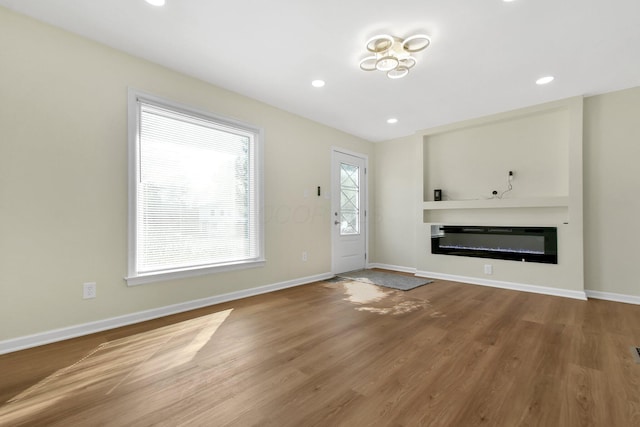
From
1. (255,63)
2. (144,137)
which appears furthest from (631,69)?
(144,137)

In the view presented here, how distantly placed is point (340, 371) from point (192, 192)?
96.0 inches

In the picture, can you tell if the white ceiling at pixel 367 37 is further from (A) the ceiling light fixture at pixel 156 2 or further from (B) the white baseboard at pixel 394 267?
(B) the white baseboard at pixel 394 267

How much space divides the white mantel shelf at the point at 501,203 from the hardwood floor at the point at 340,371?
4.57ft

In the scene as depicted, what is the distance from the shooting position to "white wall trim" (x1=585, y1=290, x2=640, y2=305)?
3.37m

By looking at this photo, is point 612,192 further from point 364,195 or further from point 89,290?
point 89,290

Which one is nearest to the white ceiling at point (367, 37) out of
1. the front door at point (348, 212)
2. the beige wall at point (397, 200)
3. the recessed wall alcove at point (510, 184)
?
the recessed wall alcove at point (510, 184)

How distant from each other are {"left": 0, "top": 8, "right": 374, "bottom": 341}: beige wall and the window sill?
7cm

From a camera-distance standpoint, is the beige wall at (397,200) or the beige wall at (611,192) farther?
the beige wall at (397,200)

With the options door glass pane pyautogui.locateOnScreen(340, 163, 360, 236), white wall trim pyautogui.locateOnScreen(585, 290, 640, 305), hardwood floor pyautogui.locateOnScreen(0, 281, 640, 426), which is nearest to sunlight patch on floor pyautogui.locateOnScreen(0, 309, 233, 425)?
hardwood floor pyautogui.locateOnScreen(0, 281, 640, 426)

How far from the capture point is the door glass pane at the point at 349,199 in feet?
17.1

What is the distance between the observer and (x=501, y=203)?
13.6ft

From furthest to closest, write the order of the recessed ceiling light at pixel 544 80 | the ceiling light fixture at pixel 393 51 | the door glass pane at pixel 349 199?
the door glass pane at pixel 349 199
the recessed ceiling light at pixel 544 80
the ceiling light fixture at pixel 393 51

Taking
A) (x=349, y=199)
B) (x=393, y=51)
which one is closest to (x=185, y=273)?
(x=393, y=51)

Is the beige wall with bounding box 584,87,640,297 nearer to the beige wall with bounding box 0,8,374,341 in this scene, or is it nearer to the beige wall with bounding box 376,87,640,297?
the beige wall with bounding box 376,87,640,297
